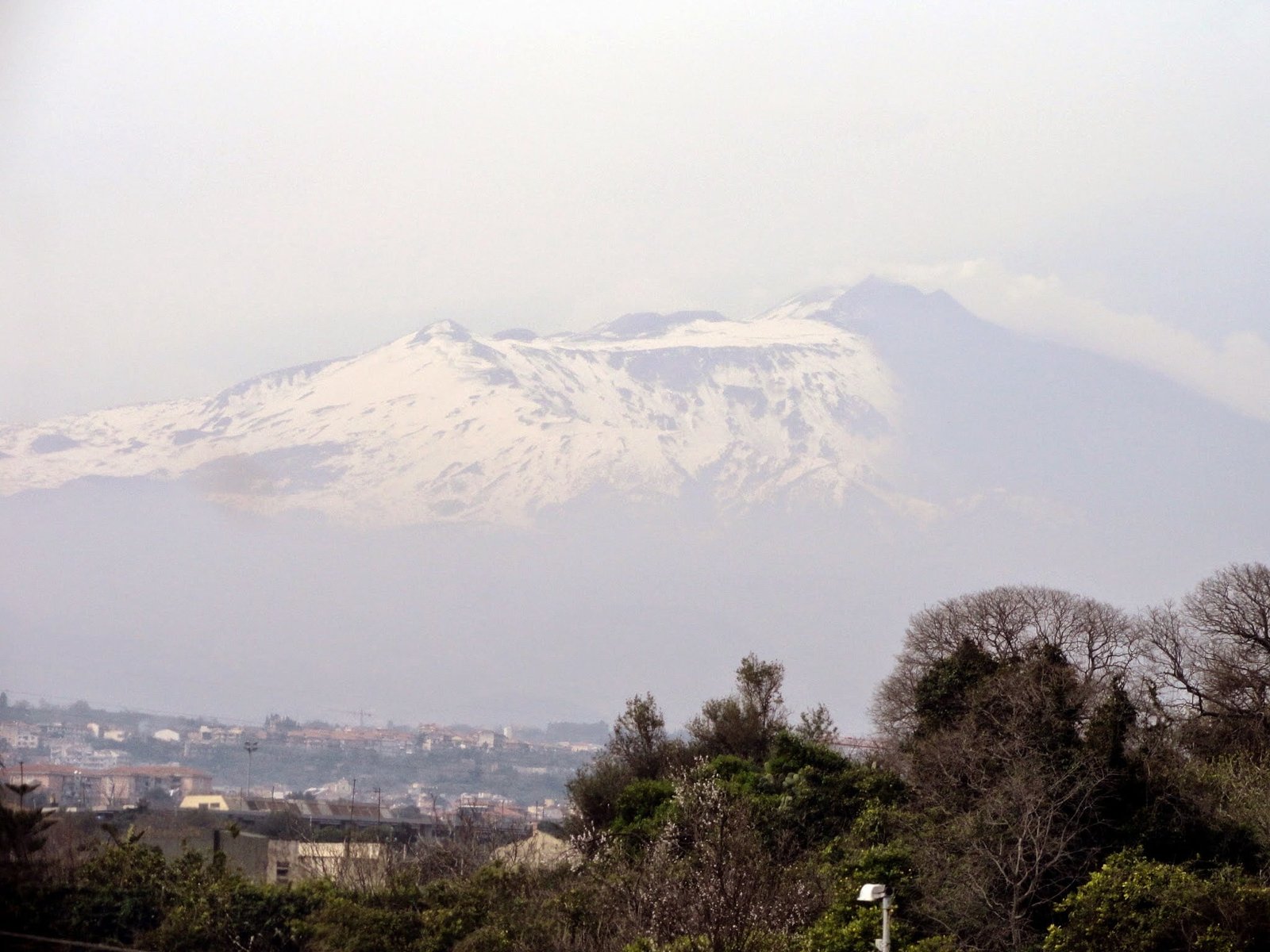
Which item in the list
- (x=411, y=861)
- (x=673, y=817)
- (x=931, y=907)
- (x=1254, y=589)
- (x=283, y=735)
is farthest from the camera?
(x=283, y=735)

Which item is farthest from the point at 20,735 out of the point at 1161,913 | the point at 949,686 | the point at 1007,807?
the point at 1161,913

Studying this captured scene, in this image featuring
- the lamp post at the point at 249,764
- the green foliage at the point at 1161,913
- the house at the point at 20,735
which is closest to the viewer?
the green foliage at the point at 1161,913

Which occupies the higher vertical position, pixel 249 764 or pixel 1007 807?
pixel 1007 807

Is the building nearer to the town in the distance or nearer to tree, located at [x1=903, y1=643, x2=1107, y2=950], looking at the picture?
the town in the distance

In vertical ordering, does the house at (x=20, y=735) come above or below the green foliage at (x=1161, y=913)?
above

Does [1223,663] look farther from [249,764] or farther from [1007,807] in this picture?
[249,764]

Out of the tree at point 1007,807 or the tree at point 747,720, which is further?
the tree at point 747,720

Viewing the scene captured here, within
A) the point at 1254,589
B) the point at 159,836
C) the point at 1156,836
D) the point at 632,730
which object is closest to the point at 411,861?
the point at 159,836

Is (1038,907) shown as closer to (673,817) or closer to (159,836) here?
(673,817)

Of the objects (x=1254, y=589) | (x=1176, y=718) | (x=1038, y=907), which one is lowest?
(x=1038, y=907)

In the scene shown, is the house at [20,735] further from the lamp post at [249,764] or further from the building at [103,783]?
the lamp post at [249,764]

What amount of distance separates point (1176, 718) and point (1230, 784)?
955 centimetres

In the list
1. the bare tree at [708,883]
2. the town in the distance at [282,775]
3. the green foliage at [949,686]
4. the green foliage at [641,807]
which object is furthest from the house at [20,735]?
the green foliage at [949,686]

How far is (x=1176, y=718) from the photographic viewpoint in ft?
144
